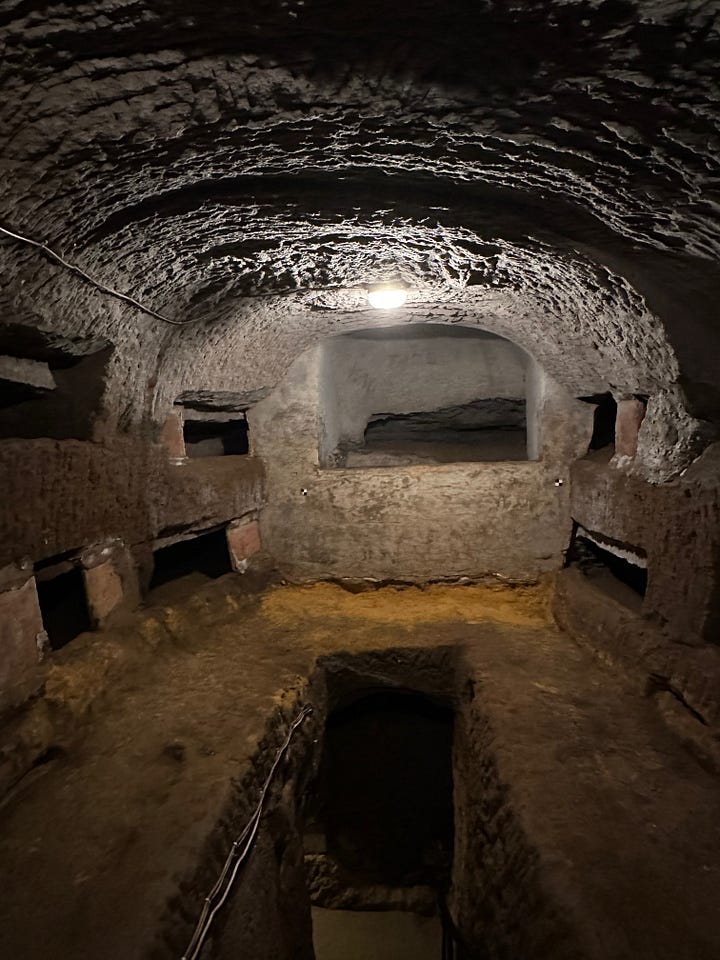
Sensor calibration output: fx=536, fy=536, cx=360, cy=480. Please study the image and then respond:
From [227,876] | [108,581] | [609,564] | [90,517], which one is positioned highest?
[90,517]

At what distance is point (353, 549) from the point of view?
4.88m

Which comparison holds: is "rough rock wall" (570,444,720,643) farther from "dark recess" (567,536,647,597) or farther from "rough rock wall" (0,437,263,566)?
"rough rock wall" (0,437,263,566)

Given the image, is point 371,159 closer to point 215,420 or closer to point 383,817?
point 215,420

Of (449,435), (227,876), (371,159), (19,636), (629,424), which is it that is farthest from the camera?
(449,435)

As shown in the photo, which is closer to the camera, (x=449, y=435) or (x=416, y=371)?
(x=416, y=371)

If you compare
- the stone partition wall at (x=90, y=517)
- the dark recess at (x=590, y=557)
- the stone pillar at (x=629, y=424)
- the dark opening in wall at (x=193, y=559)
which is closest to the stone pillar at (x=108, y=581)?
the stone partition wall at (x=90, y=517)

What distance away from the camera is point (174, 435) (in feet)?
12.9

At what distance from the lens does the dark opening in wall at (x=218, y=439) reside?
5312 mm

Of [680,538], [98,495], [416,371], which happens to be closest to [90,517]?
[98,495]

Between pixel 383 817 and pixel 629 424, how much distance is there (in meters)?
3.75

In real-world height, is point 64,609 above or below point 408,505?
below

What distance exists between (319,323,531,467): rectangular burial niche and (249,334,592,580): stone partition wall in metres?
0.83

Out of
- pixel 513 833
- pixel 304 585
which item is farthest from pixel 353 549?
pixel 513 833

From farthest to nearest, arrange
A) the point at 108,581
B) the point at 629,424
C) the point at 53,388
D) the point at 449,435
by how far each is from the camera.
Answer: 1. the point at 449,435
2. the point at 629,424
3. the point at 108,581
4. the point at 53,388
